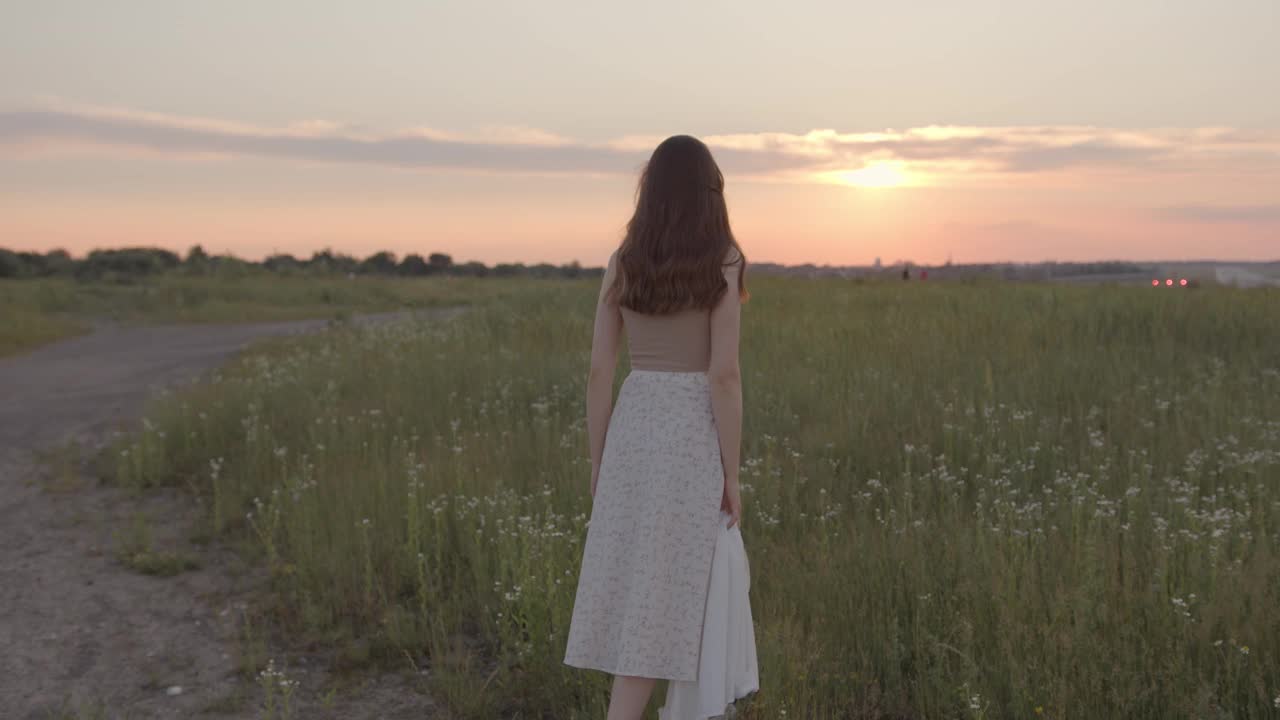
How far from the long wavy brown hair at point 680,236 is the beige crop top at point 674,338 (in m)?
0.05

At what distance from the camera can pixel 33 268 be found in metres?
45.7

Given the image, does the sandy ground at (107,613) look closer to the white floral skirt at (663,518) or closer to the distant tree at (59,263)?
the white floral skirt at (663,518)

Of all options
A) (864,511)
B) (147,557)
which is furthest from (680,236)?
(147,557)

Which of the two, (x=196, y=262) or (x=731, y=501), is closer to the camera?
(x=731, y=501)

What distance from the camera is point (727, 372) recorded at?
11.6 ft

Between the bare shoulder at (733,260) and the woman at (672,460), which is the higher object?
the bare shoulder at (733,260)

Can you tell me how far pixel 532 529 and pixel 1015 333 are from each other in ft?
31.7

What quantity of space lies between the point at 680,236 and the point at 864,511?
353 cm

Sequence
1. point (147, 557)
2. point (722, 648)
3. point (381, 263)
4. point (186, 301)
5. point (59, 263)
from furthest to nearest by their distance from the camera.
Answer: point (381, 263), point (59, 263), point (186, 301), point (147, 557), point (722, 648)

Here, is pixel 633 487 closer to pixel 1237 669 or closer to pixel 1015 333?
pixel 1237 669

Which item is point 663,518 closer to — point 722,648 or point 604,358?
point 722,648

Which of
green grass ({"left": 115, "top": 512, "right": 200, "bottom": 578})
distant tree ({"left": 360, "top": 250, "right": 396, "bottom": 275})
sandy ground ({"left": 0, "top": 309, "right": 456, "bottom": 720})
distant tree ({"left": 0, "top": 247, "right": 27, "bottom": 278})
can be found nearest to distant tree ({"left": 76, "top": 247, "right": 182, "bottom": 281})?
distant tree ({"left": 0, "top": 247, "right": 27, "bottom": 278})

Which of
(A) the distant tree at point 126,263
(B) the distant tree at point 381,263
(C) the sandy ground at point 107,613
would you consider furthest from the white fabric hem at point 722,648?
(B) the distant tree at point 381,263

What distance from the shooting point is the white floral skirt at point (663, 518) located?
3604mm
